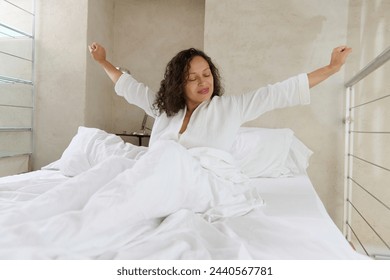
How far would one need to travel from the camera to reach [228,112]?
1.47 metres

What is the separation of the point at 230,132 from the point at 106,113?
226cm

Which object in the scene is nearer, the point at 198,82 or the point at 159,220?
the point at 159,220

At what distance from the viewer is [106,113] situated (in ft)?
11.3

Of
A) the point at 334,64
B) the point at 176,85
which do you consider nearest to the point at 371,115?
the point at 334,64

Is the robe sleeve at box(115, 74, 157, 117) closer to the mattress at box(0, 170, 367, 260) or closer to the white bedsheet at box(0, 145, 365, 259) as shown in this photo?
the white bedsheet at box(0, 145, 365, 259)

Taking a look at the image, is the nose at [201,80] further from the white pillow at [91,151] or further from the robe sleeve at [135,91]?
the white pillow at [91,151]

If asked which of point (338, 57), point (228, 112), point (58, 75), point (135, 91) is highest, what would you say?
point (58, 75)

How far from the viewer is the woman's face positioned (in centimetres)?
154

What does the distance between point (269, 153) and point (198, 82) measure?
2.70ft

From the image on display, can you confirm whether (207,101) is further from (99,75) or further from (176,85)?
(99,75)

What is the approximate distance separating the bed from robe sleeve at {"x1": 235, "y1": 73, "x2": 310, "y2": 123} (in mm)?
252

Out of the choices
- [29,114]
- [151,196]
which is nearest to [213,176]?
[151,196]

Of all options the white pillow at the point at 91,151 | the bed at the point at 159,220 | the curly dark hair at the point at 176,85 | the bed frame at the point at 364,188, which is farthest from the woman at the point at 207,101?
the bed frame at the point at 364,188
